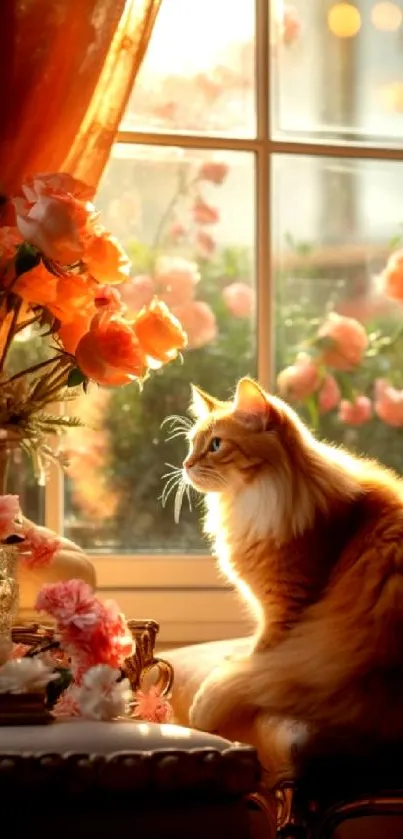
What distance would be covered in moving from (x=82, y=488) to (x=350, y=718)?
93 centimetres

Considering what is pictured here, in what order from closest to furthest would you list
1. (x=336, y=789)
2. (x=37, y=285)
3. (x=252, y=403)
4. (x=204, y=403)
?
1. (x=336, y=789)
2. (x=37, y=285)
3. (x=252, y=403)
4. (x=204, y=403)

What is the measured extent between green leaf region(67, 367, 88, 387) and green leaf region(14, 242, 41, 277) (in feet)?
0.52

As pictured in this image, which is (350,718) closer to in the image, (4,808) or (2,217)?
(4,808)

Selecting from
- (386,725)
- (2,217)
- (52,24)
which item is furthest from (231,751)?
(52,24)

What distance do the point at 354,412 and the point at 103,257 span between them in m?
0.89

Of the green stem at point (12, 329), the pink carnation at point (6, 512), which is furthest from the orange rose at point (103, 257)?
the pink carnation at point (6, 512)

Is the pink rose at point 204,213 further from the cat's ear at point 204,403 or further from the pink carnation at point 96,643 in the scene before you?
the pink carnation at point 96,643

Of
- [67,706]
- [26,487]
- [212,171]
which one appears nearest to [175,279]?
[212,171]

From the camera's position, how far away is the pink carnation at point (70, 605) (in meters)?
1.47

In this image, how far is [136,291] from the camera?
2.34 meters

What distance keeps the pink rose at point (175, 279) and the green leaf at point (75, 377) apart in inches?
26.3

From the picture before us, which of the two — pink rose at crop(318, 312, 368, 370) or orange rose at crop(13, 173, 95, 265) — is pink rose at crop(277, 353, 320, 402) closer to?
pink rose at crop(318, 312, 368, 370)

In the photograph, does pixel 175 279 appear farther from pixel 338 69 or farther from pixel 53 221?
pixel 53 221

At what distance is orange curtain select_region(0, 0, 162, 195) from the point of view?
76.1 inches
